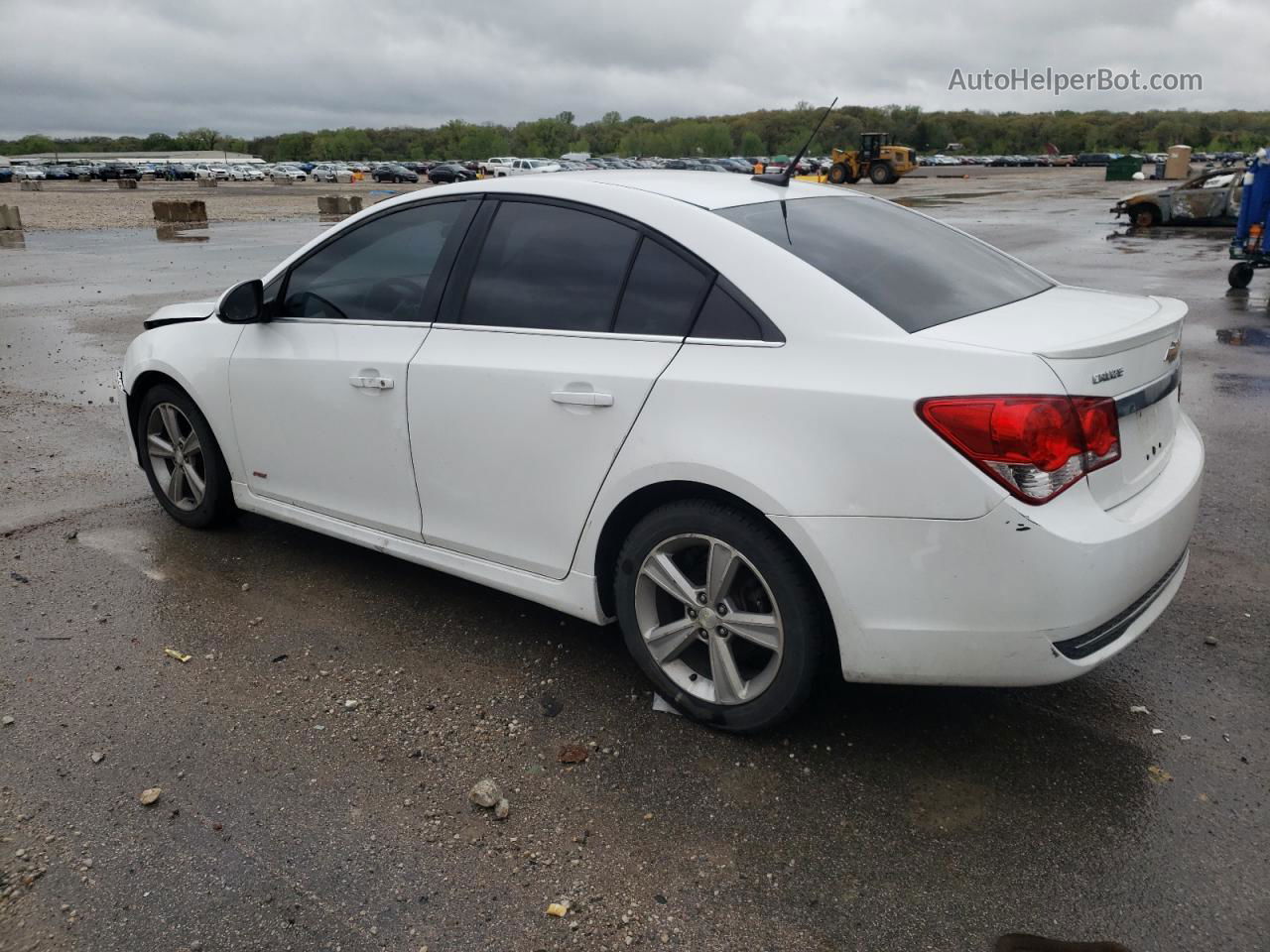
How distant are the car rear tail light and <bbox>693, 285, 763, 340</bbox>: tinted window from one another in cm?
60

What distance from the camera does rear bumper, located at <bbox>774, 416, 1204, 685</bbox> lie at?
8.74 feet

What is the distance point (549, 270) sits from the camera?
141 inches

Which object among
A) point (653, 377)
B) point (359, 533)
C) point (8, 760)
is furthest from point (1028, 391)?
point (8, 760)

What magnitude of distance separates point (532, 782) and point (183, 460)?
113 inches

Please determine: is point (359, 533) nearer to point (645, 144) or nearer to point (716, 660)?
point (716, 660)

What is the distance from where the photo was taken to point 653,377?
3148mm

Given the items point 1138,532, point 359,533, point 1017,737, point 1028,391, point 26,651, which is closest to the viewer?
point 1028,391

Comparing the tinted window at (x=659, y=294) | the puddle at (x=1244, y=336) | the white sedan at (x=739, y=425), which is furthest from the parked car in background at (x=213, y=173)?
the tinted window at (x=659, y=294)

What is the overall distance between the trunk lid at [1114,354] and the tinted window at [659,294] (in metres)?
0.73

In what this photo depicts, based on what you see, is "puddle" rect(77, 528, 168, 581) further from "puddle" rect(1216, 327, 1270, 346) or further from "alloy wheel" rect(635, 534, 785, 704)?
"puddle" rect(1216, 327, 1270, 346)

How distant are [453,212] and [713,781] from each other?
7.55 feet

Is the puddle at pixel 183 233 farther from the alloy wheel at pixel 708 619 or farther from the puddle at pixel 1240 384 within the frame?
the alloy wheel at pixel 708 619

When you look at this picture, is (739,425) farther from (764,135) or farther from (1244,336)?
(764,135)

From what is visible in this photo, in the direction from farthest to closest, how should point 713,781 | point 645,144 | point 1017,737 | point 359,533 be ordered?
point 645,144, point 359,533, point 1017,737, point 713,781
